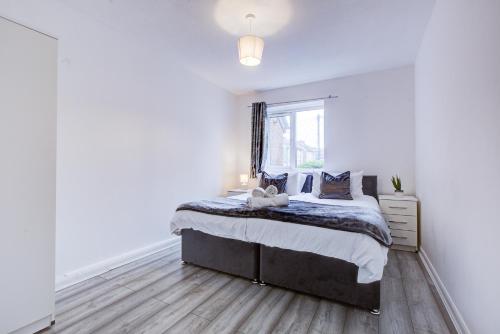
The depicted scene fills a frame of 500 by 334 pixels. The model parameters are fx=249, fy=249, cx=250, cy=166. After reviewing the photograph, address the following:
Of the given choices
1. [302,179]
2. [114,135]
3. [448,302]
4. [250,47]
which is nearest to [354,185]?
[302,179]

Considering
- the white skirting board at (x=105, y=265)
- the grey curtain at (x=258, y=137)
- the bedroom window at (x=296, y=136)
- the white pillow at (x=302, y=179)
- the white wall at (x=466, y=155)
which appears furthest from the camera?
the grey curtain at (x=258, y=137)

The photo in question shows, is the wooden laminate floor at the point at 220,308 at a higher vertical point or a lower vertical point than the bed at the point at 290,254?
lower

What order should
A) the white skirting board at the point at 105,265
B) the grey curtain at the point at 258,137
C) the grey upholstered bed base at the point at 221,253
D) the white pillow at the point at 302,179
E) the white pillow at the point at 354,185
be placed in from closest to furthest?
the white skirting board at the point at 105,265
the grey upholstered bed base at the point at 221,253
the white pillow at the point at 354,185
the white pillow at the point at 302,179
the grey curtain at the point at 258,137

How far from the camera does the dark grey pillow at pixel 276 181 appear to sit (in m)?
3.86

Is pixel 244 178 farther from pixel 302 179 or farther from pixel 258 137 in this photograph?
pixel 302 179

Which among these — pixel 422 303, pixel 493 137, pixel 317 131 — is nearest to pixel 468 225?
pixel 493 137

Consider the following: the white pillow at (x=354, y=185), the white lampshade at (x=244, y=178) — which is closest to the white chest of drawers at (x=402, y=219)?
the white pillow at (x=354, y=185)

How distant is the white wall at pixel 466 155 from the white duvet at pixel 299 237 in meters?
0.50

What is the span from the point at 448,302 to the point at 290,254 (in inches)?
47.0

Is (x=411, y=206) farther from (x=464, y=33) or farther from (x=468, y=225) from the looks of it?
(x=464, y=33)

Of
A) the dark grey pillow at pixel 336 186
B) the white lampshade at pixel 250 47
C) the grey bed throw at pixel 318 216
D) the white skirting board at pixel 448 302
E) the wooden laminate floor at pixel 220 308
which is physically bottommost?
the wooden laminate floor at pixel 220 308

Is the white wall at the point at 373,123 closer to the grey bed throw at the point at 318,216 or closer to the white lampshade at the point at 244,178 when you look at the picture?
the white lampshade at the point at 244,178

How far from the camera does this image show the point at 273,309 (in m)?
1.89

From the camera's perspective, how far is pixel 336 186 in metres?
3.51
